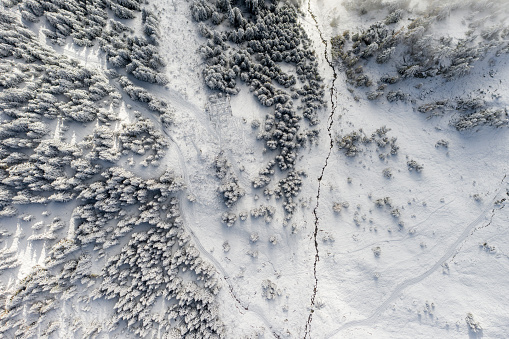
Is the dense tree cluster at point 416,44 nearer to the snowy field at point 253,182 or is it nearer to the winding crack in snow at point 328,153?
the snowy field at point 253,182

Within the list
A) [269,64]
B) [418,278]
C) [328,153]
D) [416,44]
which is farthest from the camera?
[269,64]

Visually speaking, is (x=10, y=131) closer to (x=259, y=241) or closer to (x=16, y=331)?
(x=16, y=331)

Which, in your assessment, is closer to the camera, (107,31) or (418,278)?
(418,278)

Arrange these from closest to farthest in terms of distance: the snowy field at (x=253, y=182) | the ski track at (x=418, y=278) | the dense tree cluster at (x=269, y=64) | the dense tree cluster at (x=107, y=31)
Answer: the snowy field at (x=253, y=182), the ski track at (x=418, y=278), the dense tree cluster at (x=107, y=31), the dense tree cluster at (x=269, y=64)

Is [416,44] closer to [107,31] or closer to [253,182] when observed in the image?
[253,182]

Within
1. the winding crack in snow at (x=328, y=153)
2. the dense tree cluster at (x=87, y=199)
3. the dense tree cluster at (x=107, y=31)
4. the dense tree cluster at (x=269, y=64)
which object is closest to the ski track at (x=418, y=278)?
the winding crack in snow at (x=328, y=153)

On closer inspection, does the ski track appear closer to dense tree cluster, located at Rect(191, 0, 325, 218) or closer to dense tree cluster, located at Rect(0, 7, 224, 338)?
dense tree cluster, located at Rect(191, 0, 325, 218)

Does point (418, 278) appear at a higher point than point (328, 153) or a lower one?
lower

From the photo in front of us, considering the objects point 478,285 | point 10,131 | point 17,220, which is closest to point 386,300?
point 478,285

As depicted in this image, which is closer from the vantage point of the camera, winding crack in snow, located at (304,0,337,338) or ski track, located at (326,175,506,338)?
ski track, located at (326,175,506,338)

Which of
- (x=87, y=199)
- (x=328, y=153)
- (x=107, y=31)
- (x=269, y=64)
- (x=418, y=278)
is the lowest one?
(x=418, y=278)

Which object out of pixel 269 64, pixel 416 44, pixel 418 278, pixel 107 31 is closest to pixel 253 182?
pixel 269 64

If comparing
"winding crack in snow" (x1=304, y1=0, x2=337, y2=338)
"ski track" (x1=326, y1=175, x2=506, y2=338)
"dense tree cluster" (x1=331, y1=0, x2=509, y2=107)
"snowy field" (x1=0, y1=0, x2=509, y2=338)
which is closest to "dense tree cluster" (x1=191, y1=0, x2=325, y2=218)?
"snowy field" (x1=0, y1=0, x2=509, y2=338)
